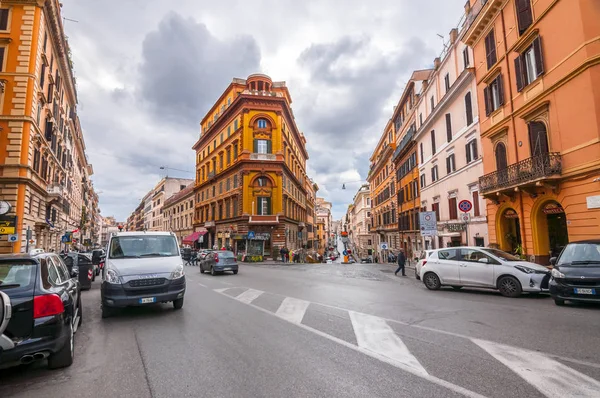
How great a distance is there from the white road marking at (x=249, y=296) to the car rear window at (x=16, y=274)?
224 inches

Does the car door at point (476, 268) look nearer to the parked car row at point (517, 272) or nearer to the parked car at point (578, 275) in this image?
the parked car row at point (517, 272)

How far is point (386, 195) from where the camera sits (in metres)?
50.6

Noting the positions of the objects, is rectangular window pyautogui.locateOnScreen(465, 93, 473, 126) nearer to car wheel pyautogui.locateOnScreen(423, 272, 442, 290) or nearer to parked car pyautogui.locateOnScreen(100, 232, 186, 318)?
car wheel pyautogui.locateOnScreen(423, 272, 442, 290)


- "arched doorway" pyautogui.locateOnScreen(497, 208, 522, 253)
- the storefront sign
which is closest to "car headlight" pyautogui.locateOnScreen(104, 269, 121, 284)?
the storefront sign

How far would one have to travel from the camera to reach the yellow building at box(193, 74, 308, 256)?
38688mm

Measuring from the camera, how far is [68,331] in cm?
479

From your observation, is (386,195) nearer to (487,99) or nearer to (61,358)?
(487,99)

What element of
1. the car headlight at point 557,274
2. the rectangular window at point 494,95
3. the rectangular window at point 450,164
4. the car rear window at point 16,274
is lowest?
the car headlight at point 557,274

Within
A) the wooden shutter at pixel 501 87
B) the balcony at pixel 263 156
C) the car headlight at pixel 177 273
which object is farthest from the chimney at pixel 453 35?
the car headlight at pixel 177 273

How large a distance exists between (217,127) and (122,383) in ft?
154

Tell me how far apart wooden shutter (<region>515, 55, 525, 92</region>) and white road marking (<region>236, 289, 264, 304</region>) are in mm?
16158

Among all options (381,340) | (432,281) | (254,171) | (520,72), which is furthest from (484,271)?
(254,171)

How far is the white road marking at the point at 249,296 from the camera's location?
992 cm

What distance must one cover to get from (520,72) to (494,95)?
250cm
